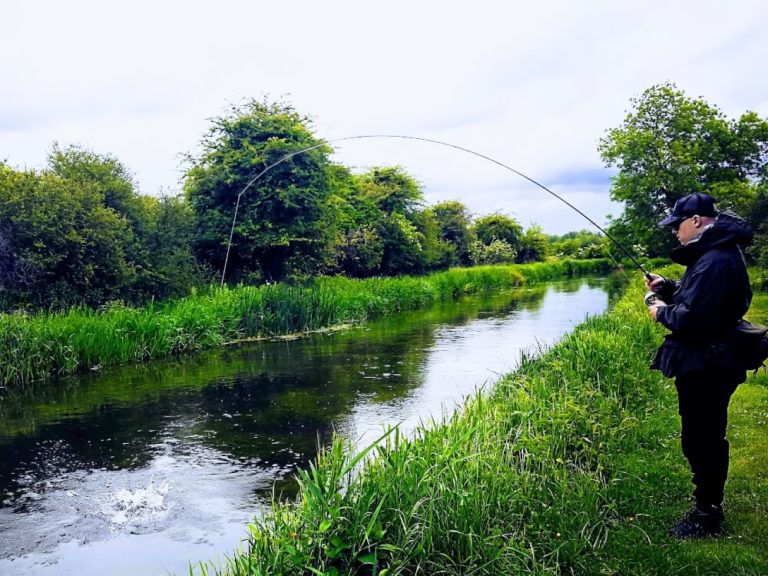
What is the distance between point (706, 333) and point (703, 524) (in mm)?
1252

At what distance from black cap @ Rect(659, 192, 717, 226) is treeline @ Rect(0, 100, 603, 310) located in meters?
8.12

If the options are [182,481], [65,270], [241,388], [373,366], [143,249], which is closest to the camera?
[182,481]

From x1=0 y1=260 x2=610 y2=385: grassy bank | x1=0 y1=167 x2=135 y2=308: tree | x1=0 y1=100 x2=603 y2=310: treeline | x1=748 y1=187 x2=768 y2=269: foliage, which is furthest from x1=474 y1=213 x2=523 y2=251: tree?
x1=0 y1=167 x2=135 y2=308: tree

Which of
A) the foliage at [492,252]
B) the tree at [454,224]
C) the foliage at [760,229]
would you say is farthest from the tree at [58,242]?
the foliage at [492,252]

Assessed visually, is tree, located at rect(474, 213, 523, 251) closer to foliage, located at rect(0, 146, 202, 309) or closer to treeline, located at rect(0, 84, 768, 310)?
treeline, located at rect(0, 84, 768, 310)

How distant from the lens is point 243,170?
19.3 metres

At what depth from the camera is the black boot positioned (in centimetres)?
411

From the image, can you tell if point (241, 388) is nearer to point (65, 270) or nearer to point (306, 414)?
point (306, 414)

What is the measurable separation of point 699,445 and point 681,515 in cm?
86

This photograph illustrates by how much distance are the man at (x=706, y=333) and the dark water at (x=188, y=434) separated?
2.68 meters

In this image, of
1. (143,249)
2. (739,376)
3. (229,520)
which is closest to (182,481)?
(229,520)

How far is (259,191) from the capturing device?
1927cm

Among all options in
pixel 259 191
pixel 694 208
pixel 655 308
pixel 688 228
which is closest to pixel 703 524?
pixel 655 308

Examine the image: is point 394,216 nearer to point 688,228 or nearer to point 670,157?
point 670,157
